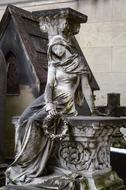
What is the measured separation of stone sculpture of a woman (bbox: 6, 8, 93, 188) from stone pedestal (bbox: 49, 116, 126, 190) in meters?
0.19

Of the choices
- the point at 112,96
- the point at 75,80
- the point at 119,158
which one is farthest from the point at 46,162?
the point at 112,96

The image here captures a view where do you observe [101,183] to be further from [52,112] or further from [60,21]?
[60,21]

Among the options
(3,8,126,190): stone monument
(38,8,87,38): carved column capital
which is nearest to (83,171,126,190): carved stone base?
(3,8,126,190): stone monument

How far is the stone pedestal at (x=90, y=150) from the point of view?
4.22m

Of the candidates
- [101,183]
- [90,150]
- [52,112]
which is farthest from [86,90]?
[101,183]

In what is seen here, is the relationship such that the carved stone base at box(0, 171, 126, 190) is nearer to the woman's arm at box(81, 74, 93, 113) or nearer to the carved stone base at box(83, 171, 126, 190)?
the carved stone base at box(83, 171, 126, 190)

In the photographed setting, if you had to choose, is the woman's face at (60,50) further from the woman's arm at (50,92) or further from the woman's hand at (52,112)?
the woman's hand at (52,112)

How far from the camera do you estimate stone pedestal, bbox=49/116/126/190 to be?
422 centimetres

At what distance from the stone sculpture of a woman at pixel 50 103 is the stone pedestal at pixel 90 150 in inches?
7.6

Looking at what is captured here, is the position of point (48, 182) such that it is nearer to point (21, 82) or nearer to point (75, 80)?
point (75, 80)

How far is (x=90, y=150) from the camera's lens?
4.35 meters

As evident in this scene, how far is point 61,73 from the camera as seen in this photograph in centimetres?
455

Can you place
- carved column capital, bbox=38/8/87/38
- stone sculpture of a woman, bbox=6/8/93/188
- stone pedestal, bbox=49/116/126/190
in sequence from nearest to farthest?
stone pedestal, bbox=49/116/126/190, stone sculpture of a woman, bbox=6/8/93/188, carved column capital, bbox=38/8/87/38

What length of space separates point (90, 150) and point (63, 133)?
0.33 m
